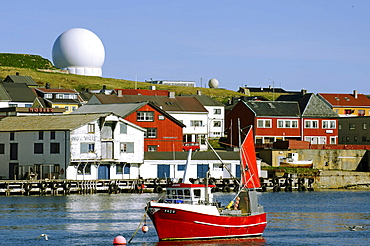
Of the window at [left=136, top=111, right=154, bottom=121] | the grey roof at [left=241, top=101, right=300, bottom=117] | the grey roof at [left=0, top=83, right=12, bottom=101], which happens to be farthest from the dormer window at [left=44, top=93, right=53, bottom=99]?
the window at [left=136, top=111, right=154, bottom=121]

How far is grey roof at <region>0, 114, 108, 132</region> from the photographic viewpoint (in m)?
92.3

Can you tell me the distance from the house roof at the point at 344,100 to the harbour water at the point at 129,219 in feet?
196

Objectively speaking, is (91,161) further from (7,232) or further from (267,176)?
(7,232)

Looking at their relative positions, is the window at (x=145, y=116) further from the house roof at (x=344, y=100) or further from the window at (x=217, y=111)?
the house roof at (x=344, y=100)

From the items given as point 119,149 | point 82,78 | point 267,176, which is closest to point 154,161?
point 119,149

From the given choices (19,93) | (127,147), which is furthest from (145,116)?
(19,93)

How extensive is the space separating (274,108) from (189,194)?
77685 millimetres

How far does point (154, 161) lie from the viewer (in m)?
98.4

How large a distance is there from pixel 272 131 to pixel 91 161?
40.7 m

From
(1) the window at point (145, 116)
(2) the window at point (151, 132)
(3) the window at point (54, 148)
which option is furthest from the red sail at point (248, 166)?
(2) the window at point (151, 132)

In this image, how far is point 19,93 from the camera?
13862 cm

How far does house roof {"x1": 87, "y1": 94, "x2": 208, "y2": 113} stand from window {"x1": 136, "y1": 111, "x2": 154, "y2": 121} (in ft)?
45.9

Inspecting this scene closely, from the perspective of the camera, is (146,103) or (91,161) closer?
(91,161)

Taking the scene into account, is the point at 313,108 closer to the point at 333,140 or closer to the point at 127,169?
the point at 333,140
